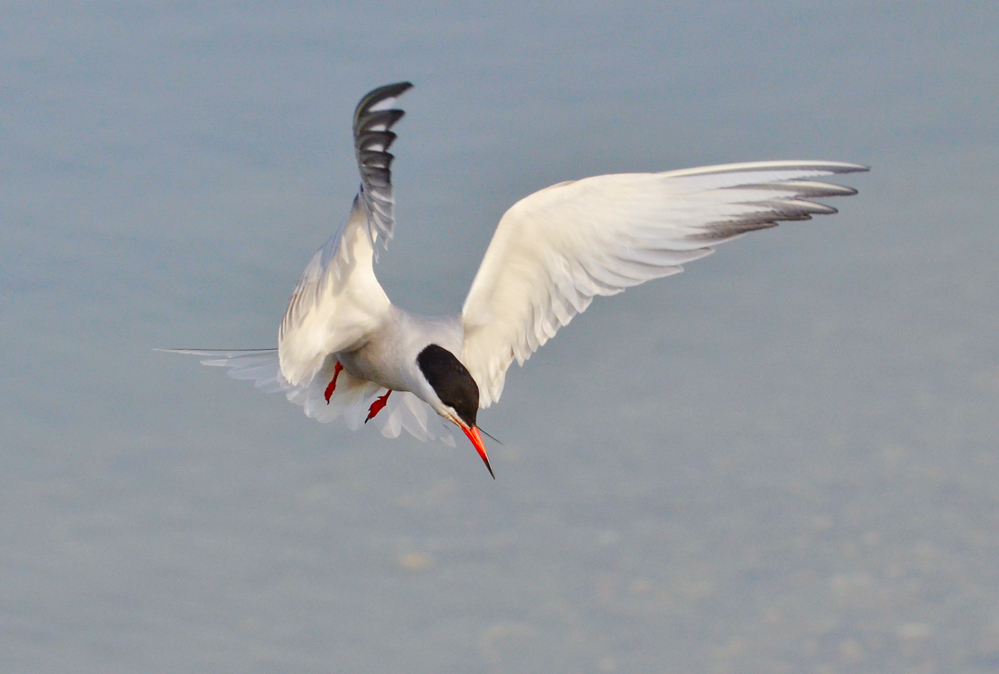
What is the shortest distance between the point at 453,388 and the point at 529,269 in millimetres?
636

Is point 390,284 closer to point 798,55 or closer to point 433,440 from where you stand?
point 433,440

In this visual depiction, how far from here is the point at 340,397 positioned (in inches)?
210

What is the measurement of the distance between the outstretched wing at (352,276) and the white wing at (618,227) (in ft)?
1.30

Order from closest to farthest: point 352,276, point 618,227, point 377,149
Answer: point 377,149 → point 352,276 → point 618,227

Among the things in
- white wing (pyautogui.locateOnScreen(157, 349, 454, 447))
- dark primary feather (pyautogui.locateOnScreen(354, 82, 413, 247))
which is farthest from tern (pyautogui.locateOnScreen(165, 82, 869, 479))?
dark primary feather (pyautogui.locateOnScreen(354, 82, 413, 247))

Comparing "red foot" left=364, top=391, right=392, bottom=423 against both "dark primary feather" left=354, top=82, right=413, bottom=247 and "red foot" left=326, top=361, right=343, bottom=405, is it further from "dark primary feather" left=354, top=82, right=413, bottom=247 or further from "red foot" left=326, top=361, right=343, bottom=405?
"dark primary feather" left=354, top=82, right=413, bottom=247

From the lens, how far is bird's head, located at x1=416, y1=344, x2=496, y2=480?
4410 mm

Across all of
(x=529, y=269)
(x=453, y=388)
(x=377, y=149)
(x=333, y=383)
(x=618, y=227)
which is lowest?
(x=333, y=383)

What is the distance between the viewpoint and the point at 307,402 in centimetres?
523

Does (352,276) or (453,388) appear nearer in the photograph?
(453,388)

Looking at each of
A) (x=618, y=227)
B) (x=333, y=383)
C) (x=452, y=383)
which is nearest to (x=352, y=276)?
(x=452, y=383)

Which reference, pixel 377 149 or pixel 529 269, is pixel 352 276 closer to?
pixel 529 269

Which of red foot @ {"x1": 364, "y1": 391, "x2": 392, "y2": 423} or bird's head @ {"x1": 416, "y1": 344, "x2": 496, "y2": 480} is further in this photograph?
red foot @ {"x1": 364, "y1": 391, "x2": 392, "y2": 423}

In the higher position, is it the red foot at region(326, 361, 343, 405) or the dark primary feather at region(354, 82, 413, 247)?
the dark primary feather at region(354, 82, 413, 247)
